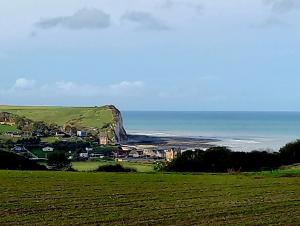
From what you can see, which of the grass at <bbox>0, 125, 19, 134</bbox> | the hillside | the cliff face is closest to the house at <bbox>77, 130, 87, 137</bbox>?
the hillside

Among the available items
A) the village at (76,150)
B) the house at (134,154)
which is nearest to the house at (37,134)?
the village at (76,150)

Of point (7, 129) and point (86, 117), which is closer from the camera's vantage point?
point (7, 129)

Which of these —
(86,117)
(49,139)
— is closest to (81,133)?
(49,139)

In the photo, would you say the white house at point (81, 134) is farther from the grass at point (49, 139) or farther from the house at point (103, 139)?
the grass at point (49, 139)

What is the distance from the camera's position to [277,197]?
1010 inches

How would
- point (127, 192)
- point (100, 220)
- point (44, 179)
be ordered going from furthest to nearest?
point (44, 179) < point (127, 192) < point (100, 220)

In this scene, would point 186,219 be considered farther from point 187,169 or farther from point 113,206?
point 187,169

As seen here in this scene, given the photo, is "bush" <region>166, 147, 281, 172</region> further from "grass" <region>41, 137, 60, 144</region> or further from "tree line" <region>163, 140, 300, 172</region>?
"grass" <region>41, 137, 60, 144</region>

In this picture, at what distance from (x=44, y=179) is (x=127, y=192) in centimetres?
844

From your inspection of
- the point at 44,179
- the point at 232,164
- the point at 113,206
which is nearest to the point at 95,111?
the point at 232,164

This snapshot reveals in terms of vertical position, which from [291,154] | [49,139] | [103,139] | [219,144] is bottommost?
[291,154]

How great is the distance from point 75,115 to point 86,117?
9.06 meters

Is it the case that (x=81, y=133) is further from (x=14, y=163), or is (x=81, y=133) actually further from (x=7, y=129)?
(x=14, y=163)

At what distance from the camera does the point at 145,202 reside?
77.0 feet
